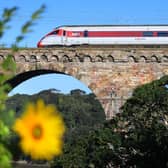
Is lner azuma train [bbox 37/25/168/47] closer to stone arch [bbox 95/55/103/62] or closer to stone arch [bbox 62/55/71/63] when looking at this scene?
stone arch [bbox 95/55/103/62]

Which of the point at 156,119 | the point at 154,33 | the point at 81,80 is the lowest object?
the point at 156,119

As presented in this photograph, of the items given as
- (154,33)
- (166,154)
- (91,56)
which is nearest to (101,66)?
(91,56)

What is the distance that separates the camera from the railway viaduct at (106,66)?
1325 inches

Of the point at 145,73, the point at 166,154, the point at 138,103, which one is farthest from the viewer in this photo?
the point at 145,73

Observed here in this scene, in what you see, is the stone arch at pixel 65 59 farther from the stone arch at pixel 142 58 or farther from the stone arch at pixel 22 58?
the stone arch at pixel 142 58

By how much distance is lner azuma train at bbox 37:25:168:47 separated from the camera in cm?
3538

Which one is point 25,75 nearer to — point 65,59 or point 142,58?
point 65,59

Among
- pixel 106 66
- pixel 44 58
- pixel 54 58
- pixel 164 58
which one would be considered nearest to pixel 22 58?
pixel 44 58

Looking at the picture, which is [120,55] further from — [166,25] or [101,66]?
[166,25]

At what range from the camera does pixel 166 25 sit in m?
35.1

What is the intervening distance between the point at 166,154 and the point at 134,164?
1.37 meters

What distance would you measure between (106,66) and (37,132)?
31.5 metres

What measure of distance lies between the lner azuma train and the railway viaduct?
145 centimetres

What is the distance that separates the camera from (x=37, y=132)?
107 inches
